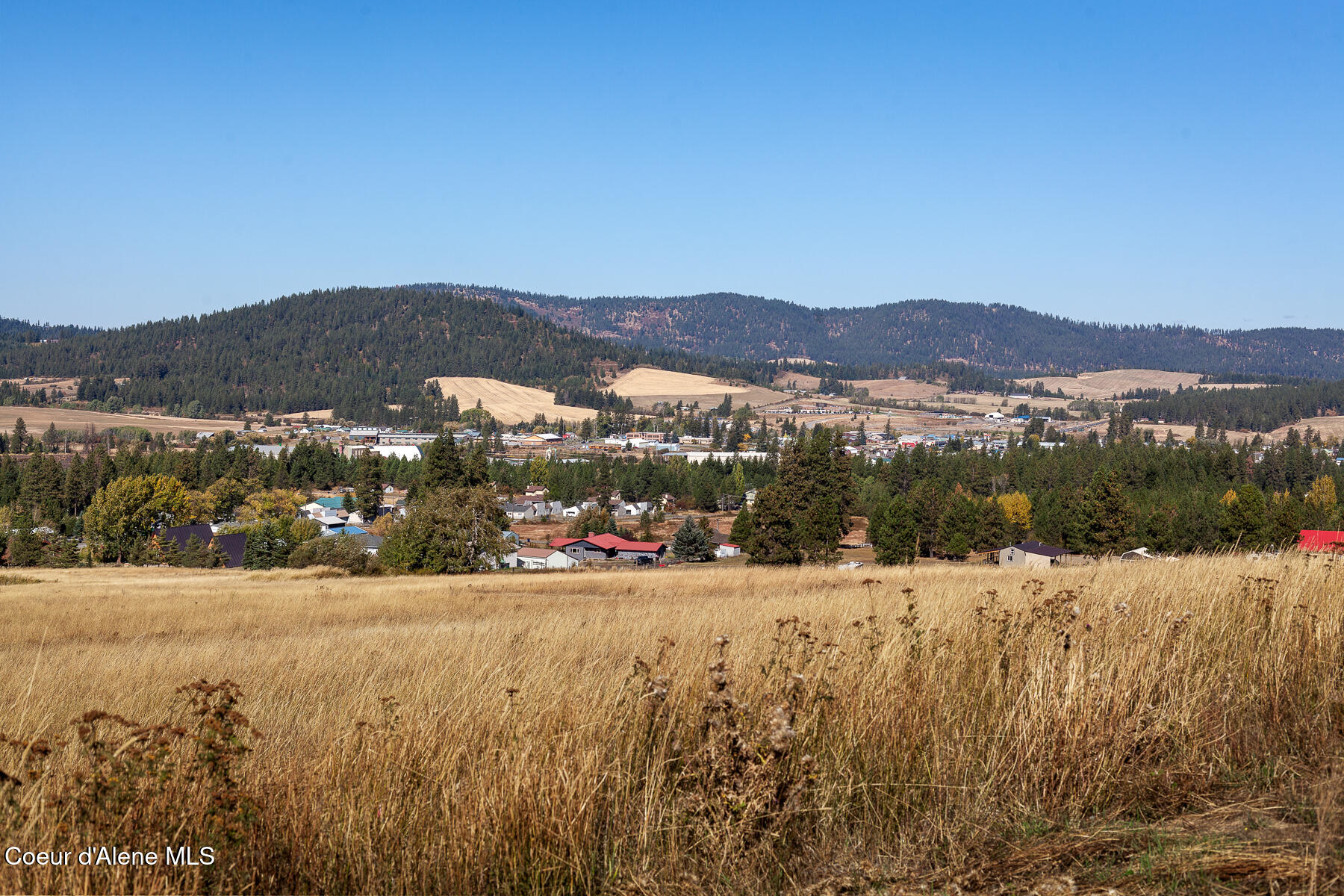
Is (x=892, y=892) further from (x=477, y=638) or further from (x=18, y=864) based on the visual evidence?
(x=477, y=638)

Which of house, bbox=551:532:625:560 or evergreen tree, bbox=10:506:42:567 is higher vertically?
evergreen tree, bbox=10:506:42:567

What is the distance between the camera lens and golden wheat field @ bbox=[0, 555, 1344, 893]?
3.14 metres

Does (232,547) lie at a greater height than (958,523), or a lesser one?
lesser

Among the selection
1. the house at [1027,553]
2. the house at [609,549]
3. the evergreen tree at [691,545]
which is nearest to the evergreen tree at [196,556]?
the house at [609,549]

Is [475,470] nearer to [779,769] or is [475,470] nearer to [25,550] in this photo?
[25,550]

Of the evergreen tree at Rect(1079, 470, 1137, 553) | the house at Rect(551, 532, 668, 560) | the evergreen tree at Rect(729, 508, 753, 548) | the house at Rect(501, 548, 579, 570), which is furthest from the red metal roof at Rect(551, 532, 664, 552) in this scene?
the evergreen tree at Rect(1079, 470, 1137, 553)

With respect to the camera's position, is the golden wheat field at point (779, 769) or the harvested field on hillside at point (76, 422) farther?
the harvested field on hillside at point (76, 422)

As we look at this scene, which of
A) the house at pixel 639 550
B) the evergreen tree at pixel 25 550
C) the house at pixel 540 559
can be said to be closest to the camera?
the evergreen tree at pixel 25 550

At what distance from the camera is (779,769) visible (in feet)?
11.6

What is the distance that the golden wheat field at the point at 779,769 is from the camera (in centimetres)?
314

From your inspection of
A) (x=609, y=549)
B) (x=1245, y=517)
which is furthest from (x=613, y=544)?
(x=1245, y=517)

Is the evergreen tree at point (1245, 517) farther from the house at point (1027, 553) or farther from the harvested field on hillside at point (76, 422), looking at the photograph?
the harvested field on hillside at point (76, 422)

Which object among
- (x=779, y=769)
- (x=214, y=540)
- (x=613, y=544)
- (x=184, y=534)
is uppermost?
(x=779, y=769)

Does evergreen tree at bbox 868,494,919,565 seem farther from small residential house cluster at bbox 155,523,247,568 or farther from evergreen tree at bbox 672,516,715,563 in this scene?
small residential house cluster at bbox 155,523,247,568
